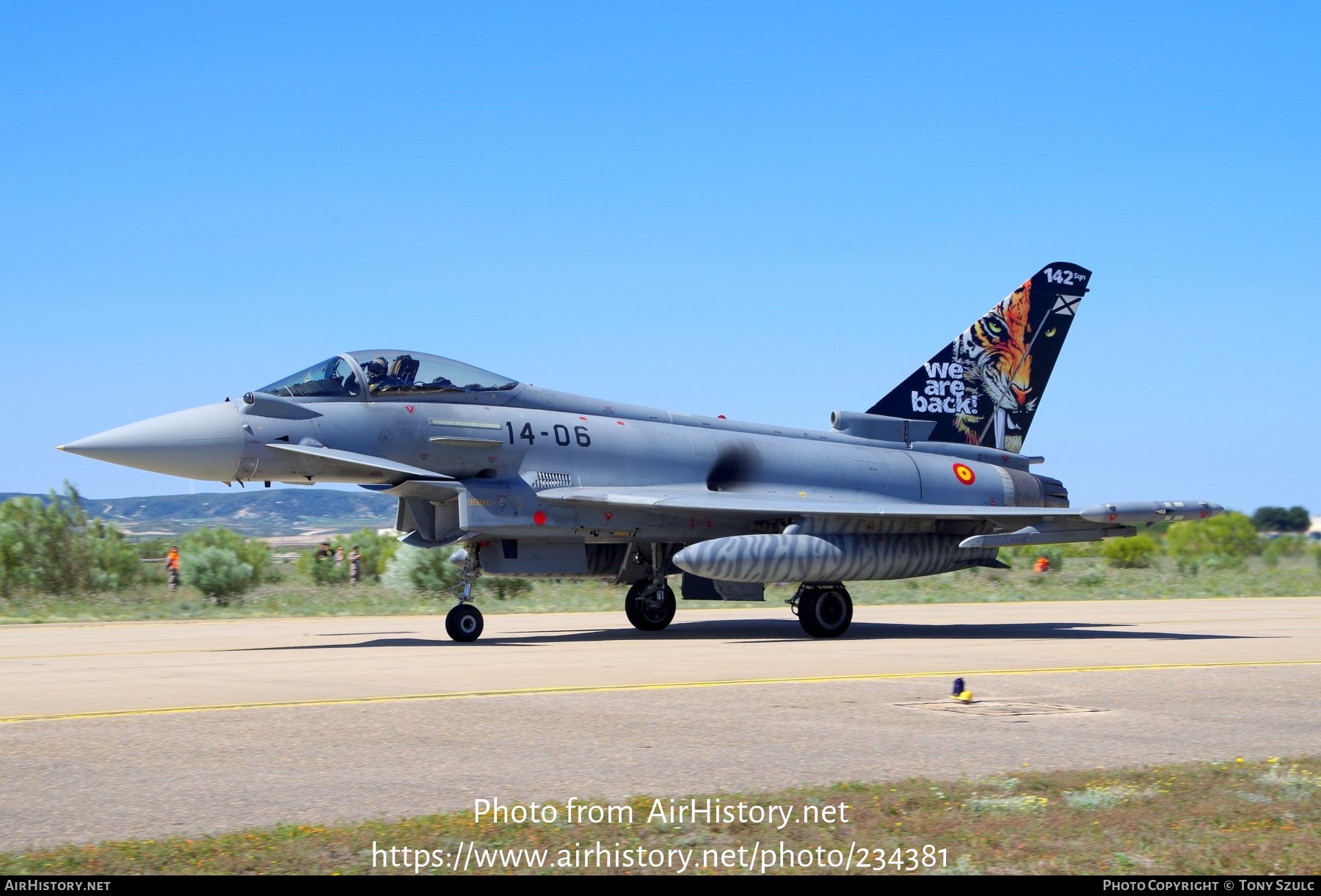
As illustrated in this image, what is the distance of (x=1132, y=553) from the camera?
5400 cm

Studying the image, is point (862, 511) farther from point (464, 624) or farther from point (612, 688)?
point (612, 688)

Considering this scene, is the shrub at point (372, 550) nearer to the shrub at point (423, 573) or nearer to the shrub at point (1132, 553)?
the shrub at point (423, 573)

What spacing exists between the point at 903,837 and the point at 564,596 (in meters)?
26.2

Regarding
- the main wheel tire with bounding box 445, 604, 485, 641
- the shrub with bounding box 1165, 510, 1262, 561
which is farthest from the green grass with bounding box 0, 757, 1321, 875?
the shrub with bounding box 1165, 510, 1262, 561

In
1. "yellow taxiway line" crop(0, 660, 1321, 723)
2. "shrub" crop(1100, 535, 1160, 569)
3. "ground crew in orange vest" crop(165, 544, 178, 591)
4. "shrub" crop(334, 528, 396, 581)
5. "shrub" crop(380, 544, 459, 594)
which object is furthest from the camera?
"shrub" crop(1100, 535, 1160, 569)

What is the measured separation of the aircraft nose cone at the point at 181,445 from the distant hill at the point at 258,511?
134269mm

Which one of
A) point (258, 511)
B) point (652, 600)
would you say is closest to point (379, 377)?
point (652, 600)

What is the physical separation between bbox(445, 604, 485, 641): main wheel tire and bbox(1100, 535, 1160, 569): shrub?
133ft

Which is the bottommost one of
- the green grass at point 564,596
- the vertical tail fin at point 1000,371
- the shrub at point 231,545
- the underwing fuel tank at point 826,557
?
the green grass at point 564,596

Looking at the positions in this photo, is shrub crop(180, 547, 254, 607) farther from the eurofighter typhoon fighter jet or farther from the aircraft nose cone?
the aircraft nose cone

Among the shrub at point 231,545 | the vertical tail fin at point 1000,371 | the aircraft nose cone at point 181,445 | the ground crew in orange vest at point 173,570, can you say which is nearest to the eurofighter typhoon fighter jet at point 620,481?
the aircraft nose cone at point 181,445

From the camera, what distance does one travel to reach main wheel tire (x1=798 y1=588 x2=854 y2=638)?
60.8 feet

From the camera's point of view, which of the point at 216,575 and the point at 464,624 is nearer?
the point at 464,624

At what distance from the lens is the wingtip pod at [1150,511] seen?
664 inches
